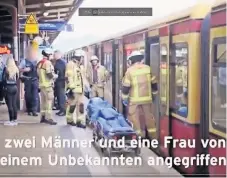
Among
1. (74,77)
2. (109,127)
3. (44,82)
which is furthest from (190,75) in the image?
(44,82)

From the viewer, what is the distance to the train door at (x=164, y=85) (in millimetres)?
3152

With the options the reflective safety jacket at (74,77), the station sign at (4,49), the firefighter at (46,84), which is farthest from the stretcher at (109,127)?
the station sign at (4,49)

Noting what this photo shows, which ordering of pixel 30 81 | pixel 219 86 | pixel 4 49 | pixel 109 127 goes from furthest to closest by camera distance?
pixel 4 49 → pixel 30 81 → pixel 109 127 → pixel 219 86

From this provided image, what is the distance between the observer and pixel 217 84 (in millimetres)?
2473

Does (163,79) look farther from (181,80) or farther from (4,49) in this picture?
(4,49)

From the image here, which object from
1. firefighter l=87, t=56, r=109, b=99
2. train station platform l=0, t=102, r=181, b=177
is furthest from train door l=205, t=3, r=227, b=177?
firefighter l=87, t=56, r=109, b=99

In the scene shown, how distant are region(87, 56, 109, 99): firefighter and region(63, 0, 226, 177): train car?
0.58 m

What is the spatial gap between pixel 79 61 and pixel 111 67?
43cm

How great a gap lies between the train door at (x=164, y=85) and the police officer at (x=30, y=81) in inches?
39.5

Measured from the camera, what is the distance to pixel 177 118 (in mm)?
3047

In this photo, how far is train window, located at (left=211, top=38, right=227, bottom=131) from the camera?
239cm

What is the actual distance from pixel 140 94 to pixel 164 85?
0.19 meters

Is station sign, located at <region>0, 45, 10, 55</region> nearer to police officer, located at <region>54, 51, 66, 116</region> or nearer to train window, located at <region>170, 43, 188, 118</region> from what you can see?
police officer, located at <region>54, 51, 66, 116</region>

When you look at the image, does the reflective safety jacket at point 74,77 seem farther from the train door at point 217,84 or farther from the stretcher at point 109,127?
the train door at point 217,84
